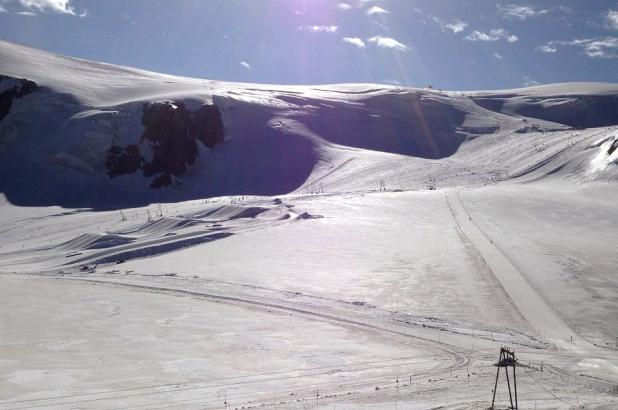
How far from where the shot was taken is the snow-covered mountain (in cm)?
4709

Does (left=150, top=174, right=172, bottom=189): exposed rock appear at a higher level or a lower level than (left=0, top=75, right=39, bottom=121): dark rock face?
lower

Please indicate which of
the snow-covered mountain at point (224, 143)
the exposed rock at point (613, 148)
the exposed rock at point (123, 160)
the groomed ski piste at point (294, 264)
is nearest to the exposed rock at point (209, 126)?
the snow-covered mountain at point (224, 143)

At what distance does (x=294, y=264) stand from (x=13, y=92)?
1812 inches

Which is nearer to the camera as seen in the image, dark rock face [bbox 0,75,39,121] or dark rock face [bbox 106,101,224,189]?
dark rock face [bbox 106,101,224,189]

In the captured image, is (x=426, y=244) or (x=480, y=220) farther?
(x=480, y=220)

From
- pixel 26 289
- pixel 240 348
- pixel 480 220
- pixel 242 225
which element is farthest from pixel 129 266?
pixel 480 220

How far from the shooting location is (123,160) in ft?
169

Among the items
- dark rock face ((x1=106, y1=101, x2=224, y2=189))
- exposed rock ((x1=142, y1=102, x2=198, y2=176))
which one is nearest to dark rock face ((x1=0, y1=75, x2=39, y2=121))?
dark rock face ((x1=106, y1=101, x2=224, y2=189))

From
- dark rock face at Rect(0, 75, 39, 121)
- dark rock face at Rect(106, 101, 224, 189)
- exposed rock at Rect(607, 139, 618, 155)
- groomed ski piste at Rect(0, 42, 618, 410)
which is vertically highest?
dark rock face at Rect(0, 75, 39, 121)

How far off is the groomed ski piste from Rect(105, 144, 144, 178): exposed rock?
0.40 m

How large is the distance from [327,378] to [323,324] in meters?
4.20

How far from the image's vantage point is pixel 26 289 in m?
20.4

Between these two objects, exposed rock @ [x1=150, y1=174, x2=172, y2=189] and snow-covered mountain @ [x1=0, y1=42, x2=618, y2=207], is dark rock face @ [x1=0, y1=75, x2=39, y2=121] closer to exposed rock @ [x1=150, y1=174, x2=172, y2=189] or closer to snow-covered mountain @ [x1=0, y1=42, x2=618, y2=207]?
snow-covered mountain @ [x1=0, y1=42, x2=618, y2=207]

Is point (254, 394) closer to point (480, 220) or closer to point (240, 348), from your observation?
point (240, 348)
